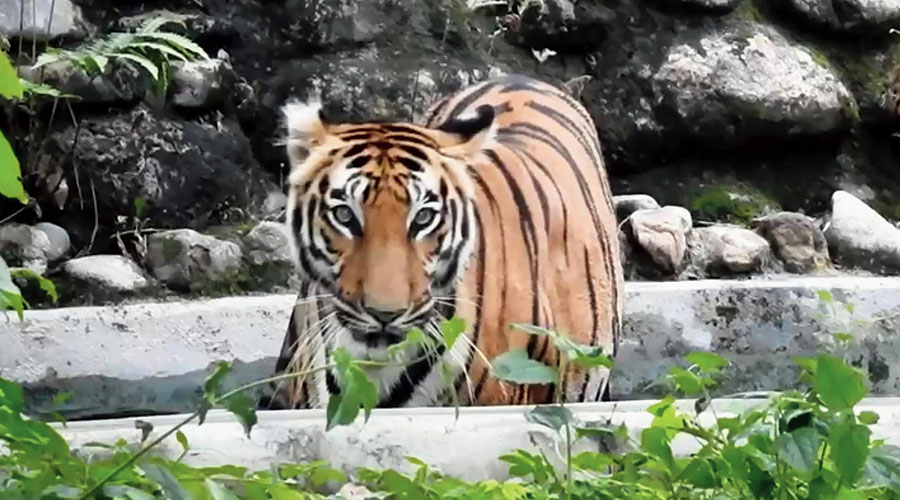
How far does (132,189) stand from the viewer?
12.0ft

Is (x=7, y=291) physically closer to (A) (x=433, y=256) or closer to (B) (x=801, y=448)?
(B) (x=801, y=448)

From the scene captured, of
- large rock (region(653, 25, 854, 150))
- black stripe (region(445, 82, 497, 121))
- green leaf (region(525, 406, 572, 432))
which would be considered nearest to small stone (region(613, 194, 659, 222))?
large rock (region(653, 25, 854, 150))

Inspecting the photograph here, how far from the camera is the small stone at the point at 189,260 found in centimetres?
339

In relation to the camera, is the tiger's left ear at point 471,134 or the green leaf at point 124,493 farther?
the tiger's left ear at point 471,134

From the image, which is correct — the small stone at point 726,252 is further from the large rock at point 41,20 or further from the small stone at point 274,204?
the large rock at point 41,20

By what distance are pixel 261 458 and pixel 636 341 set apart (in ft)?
7.49

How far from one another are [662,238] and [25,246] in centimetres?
176

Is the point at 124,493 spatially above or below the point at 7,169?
below

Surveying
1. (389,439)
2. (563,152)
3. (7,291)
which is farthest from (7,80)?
(563,152)

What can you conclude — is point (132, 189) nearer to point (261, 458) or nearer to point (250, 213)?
point (250, 213)

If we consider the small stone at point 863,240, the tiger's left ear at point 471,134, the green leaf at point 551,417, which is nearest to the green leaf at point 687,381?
the green leaf at point 551,417

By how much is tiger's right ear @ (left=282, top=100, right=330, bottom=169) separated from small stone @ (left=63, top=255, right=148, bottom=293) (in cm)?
130

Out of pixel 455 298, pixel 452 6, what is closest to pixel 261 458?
pixel 455 298

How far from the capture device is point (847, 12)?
15.7 feet
